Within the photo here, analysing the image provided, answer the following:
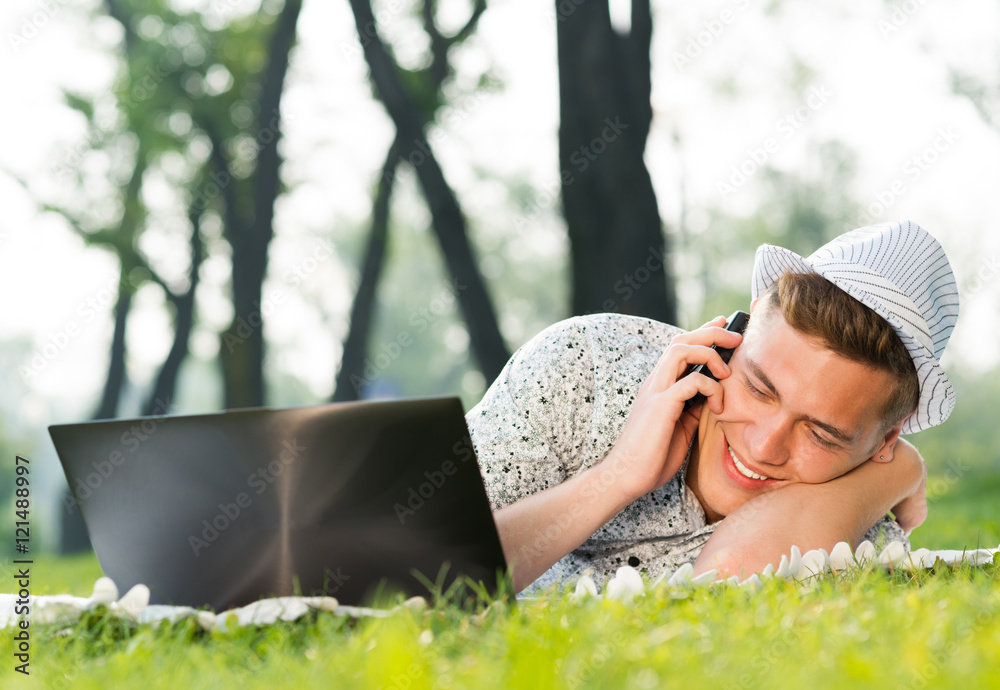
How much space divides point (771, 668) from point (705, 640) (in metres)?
0.18

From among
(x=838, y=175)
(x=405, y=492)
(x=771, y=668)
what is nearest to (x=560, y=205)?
(x=405, y=492)

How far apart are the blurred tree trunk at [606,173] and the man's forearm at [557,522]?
4.13 metres

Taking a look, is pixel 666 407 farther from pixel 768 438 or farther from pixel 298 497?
pixel 298 497

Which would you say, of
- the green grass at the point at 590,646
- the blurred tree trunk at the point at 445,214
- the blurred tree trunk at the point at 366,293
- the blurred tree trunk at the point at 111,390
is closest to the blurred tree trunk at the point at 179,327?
the blurred tree trunk at the point at 111,390

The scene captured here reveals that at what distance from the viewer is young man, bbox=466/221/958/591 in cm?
280

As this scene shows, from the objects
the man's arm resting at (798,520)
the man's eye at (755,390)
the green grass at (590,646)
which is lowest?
the man's arm resting at (798,520)

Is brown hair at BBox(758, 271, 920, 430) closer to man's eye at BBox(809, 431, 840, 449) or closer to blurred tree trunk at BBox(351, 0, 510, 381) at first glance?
man's eye at BBox(809, 431, 840, 449)

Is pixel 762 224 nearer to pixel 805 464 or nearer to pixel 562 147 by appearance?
pixel 562 147

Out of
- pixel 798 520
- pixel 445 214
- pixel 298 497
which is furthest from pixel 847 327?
pixel 445 214

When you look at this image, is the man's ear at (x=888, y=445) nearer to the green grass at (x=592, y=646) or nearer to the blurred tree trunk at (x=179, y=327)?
the green grass at (x=592, y=646)

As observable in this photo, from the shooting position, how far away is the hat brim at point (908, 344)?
9.27 ft

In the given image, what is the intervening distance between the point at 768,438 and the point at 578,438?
2.20 feet

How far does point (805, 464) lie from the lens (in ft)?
9.78

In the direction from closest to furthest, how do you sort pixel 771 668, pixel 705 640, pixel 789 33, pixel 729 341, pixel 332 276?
pixel 771 668 → pixel 705 640 → pixel 729 341 → pixel 789 33 → pixel 332 276
